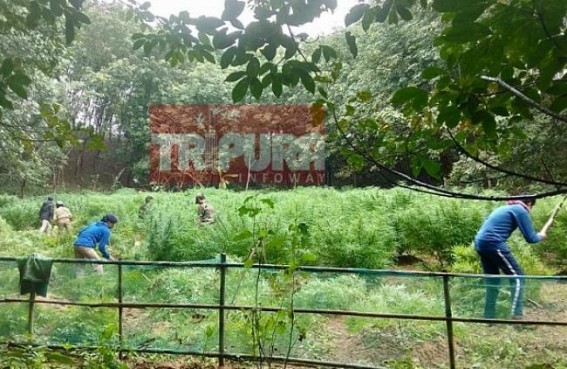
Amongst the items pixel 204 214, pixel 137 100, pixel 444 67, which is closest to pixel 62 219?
pixel 204 214

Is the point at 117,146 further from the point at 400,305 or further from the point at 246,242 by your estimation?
the point at 400,305

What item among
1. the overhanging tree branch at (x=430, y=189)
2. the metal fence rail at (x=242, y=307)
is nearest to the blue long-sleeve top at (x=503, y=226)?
the metal fence rail at (x=242, y=307)

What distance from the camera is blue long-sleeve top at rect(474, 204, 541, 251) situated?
4.34 meters

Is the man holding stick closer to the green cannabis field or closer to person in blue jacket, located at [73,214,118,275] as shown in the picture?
the green cannabis field

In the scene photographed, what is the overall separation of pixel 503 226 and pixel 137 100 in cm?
2683

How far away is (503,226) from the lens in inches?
172

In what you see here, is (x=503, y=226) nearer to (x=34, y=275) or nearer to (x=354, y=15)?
(x=354, y=15)

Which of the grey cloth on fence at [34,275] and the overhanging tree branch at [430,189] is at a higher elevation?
the overhanging tree branch at [430,189]

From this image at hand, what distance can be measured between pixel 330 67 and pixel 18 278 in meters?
3.95

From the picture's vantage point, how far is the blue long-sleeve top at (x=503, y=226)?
14.2 ft

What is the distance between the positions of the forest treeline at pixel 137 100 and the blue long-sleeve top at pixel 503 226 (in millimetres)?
364

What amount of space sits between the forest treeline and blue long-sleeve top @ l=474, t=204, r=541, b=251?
1.20ft

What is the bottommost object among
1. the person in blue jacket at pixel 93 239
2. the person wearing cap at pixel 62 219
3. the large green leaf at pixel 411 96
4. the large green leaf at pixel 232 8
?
the person in blue jacket at pixel 93 239

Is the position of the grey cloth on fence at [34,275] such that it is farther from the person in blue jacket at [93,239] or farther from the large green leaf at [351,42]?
the large green leaf at [351,42]
